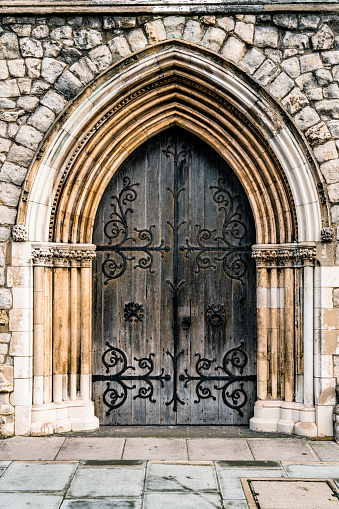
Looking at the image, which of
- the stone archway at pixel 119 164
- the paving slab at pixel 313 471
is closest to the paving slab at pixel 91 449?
the stone archway at pixel 119 164

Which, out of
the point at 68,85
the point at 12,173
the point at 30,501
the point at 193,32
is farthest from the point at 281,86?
the point at 30,501

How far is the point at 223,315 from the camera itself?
6.14 m

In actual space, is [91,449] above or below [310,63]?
below

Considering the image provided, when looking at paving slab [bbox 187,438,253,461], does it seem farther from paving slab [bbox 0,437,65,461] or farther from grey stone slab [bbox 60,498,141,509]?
paving slab [bbox 0,437,65,461]

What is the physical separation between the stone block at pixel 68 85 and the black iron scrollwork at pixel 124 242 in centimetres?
105

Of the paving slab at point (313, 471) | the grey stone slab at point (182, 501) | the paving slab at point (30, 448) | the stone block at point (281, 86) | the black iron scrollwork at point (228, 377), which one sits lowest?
the grey stone slab at point (182, 501)

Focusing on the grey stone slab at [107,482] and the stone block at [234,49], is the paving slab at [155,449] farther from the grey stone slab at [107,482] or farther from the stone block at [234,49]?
the stone block at [234,49]

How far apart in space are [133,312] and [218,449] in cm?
162

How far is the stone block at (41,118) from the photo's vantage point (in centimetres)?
562

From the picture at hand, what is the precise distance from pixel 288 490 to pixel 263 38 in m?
3.98

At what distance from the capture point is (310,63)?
5621 millimetres

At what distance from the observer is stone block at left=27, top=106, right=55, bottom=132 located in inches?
221

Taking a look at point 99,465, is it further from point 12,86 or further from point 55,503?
point 12,86

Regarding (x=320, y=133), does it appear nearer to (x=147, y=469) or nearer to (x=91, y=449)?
(x=147, y=469)
